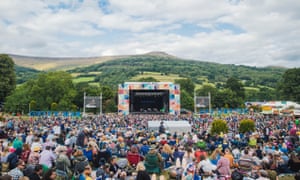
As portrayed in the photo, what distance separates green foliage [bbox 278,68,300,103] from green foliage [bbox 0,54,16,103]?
1995 inches

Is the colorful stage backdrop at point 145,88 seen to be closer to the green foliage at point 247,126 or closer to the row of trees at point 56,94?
the row of trees at point 56,94

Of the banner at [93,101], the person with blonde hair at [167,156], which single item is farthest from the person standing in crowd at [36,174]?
the banner at [93,101]

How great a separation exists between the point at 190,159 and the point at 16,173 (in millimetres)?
4104

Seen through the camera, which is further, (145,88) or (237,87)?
(237,87)

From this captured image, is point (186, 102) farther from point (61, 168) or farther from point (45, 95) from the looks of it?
point (61, 168)

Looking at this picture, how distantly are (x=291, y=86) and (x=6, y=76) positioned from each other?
52028 millimetres

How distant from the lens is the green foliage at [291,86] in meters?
52.8

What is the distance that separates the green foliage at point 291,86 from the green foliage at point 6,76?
5068 centimetres

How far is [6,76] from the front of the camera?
49156mm

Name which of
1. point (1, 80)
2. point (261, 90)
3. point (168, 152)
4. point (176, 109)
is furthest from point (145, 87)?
point (261, 90)

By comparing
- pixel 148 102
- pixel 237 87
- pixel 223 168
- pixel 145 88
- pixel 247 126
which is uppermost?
pixel 237 87

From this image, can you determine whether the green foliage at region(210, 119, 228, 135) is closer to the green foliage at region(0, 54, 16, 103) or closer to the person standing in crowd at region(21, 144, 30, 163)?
the person standing in crowd at region(21, 144, 30, 163)

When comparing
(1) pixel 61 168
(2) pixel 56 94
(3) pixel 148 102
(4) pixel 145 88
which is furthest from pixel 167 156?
(2) pixel 56 94

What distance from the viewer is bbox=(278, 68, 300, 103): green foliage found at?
52.8 metres
